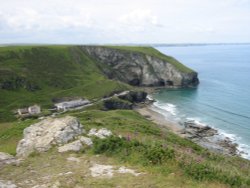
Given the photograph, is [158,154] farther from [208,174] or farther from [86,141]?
[86,141]

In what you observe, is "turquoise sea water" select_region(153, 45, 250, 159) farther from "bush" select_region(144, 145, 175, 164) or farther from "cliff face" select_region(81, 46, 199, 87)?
"bush" select_region(144, 145, 175, 164)

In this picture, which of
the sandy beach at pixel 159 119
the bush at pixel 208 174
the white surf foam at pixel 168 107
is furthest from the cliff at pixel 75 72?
the bush at pixel 208 174

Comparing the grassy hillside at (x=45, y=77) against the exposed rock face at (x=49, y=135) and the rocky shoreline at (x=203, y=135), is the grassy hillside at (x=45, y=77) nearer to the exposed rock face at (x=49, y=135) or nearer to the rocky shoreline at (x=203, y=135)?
the rocky shoreline at (x=203, y=135)

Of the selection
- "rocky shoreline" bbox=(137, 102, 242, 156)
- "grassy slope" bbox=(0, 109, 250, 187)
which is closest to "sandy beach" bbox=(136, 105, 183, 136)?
"rocky shoreline" bbox=(137, 102, 242, 156)

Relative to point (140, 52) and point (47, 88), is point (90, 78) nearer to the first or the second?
point (47, 88)

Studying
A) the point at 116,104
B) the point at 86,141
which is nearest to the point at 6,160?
the point at 86,141
